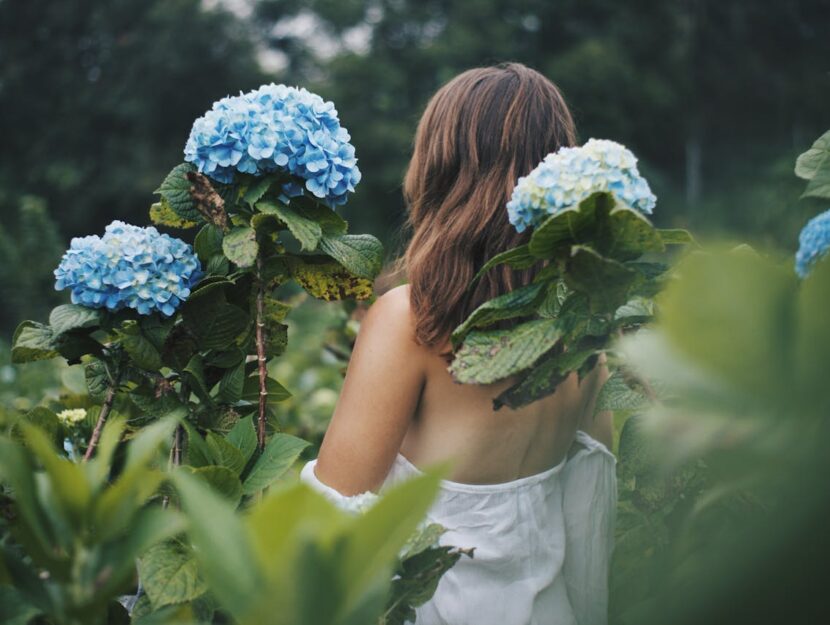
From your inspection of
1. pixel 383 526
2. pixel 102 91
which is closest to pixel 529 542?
pixel 383 526

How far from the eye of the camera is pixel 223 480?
1.01 meters

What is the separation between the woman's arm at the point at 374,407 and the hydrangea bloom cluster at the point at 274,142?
28cm

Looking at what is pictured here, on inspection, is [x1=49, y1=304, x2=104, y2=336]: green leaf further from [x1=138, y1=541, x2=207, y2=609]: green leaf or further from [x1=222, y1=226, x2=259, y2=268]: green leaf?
[x1=138, y1=541, x2=207, y2=609]: green leaf

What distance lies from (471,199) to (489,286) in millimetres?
181

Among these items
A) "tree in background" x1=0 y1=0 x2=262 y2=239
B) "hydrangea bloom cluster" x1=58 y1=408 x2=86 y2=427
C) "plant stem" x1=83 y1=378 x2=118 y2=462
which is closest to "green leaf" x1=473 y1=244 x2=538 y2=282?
"plant stem" x1=83 y1=378 x2=118 y2=462

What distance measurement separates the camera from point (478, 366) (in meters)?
0.97

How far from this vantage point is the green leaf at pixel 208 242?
1251 mm

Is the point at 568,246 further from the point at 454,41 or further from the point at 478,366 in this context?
the point at 454,41

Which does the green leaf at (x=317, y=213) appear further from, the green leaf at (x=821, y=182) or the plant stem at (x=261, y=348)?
the green leaf at (x=821, y=182)

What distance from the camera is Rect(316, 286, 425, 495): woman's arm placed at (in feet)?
4.42

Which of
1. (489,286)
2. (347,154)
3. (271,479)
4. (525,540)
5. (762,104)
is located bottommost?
(762,104)

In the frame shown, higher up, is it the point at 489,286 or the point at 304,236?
the point at 304,236

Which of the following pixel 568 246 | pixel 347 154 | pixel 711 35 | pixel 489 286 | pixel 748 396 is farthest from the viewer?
pixel 711 35

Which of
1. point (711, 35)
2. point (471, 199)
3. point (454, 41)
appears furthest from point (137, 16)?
point (471, 199)
